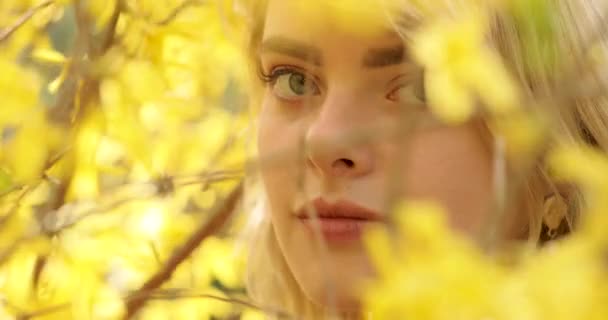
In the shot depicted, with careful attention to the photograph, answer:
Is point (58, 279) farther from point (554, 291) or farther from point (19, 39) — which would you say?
point (554, 291)

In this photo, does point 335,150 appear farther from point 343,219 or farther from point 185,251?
point 185,251

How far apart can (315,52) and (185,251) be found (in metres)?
0.23

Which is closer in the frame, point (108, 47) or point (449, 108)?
point (449, 108)

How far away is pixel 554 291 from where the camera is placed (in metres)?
0.38

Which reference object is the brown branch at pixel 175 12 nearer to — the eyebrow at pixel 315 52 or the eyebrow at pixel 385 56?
the eyebrow at pixel 315 52

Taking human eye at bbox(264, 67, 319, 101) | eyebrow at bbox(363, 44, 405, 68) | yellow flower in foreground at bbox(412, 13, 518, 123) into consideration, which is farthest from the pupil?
yellow flower in foreground at bbox(412, 13, 518, 123)

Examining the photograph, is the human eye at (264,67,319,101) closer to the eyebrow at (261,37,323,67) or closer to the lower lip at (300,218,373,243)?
the eyebrow at (261,37,323,67)

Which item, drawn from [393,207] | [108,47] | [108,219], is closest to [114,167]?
[108,219]

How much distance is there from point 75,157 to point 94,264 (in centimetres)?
11

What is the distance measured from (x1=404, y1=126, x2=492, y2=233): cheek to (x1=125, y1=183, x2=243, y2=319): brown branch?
235 millimetres

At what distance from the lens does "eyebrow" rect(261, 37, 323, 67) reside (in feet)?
2.71

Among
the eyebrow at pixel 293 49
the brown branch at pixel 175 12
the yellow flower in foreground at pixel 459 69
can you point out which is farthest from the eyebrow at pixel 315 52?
the yellow flower in foreground at pixel 459 69

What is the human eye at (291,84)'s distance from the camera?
0.84 metres

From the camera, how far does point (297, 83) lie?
0.89 metres
